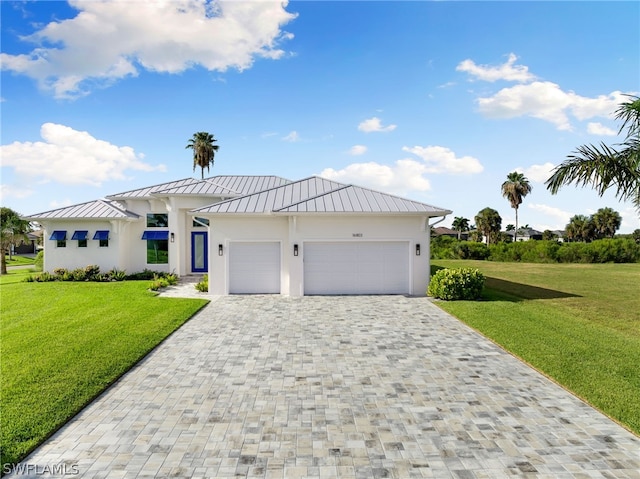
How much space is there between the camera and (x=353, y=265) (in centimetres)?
1456

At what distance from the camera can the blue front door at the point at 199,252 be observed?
20.0m

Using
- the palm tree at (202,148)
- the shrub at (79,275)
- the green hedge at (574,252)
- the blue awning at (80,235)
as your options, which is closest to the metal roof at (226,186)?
the blue awning at (80,235)

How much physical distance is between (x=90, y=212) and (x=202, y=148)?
54.3ft

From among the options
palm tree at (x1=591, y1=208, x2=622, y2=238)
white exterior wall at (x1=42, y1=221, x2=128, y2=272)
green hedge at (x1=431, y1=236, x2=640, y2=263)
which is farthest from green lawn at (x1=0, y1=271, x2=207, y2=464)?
palm tree at (x1=591, y1=208, x2=622, y2=238)

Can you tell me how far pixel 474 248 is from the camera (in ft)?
125

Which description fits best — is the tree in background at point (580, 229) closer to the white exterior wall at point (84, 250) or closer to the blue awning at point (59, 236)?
the white exterior wall at point (84, 250)

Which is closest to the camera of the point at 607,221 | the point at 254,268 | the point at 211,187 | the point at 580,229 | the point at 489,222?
the point at 254,268

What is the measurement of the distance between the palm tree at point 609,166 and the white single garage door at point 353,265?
20.0 feet

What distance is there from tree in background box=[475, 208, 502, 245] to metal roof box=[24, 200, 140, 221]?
143 feet

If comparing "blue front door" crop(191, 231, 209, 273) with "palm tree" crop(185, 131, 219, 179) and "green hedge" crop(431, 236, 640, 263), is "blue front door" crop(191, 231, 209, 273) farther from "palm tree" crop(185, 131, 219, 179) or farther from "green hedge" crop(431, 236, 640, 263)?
"green hedge" crop(431, 236, 640, 263)

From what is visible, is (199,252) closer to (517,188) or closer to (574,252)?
(574,252)

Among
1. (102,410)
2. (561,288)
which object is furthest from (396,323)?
(561,288)

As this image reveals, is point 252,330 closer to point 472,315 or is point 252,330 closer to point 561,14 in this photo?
point 472,315

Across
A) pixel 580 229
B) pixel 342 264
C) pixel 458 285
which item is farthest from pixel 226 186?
pixel 580 229
